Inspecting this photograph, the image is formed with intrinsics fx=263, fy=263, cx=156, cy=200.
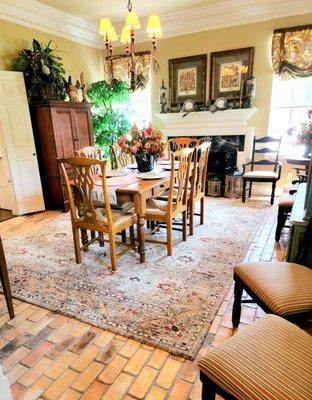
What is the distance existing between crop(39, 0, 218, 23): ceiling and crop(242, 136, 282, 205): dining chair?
2.34m

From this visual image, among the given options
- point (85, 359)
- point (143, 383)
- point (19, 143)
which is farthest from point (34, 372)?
point (19, 143)

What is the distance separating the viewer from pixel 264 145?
4.67 meters

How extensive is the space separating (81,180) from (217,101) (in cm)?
329

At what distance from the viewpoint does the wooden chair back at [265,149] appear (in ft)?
14.2

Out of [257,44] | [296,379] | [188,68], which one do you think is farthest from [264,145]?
[296,379]

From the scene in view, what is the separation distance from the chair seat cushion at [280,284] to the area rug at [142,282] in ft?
1.70

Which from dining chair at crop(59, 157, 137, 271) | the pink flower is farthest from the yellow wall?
dining chair at crop(59, 157, 137, 271)

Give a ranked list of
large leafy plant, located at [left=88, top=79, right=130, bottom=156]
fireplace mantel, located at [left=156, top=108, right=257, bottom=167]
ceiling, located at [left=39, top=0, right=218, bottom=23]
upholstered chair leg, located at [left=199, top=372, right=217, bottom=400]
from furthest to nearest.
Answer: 1. large leafy plant, located at [left=88, top=79, right=130, bottom=156]
2. fireplace mantel, located at [left=156, top=108, right=257, bottom=167]
3. ceiling, located at [left=39, top=0, right=218, bottom=23]
4. upholstered chair leg, located at [left=199, top=372, right=217, bottom=400]

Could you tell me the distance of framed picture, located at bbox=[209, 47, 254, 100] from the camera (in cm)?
439

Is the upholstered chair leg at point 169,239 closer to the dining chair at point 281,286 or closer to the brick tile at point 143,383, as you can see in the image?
the dining chair at point 281,286

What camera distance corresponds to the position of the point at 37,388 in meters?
1.37

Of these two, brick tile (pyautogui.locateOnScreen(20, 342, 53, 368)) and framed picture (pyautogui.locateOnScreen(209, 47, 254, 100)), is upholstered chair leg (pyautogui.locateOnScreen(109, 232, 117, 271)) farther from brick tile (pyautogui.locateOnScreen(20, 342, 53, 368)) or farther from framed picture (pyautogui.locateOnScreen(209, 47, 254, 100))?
framed picture (pyautogui.locateOnScreen(209, 47, 254, 100))

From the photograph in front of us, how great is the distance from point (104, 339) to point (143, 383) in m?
0.40

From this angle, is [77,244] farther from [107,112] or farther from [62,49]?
[62,49]
